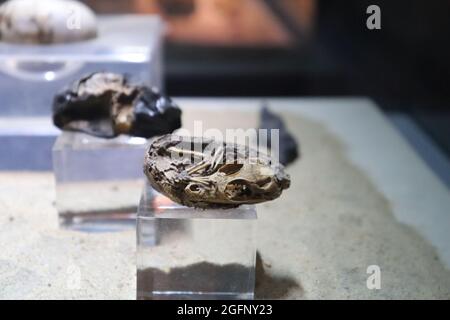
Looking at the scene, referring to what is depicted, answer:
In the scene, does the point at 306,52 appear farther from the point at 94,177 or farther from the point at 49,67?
the point at 94,177

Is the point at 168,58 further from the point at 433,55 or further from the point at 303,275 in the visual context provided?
the point at 303,275

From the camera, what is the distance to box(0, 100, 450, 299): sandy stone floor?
1702mm

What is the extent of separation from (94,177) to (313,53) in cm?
155

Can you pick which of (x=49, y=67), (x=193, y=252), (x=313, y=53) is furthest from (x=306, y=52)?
(x=193, y=252)

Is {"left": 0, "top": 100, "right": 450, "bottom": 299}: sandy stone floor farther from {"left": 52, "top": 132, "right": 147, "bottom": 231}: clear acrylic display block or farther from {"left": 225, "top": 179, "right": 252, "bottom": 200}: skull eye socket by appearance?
{"left": 225, "top": 179, "right": 252, "bottom": 200}: skull eye socket

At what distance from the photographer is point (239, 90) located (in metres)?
3.57

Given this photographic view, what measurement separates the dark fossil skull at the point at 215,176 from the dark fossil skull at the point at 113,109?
13.1 inches

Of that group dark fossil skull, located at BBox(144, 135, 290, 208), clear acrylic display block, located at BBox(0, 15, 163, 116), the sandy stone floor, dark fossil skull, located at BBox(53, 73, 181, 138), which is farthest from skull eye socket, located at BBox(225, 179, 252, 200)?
clear acrylic display block, located at BBox(0, 15, 163, 116)

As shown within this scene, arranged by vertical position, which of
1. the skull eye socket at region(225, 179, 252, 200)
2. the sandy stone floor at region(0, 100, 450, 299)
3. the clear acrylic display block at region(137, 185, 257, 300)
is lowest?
the sandy stone floor at region(0, 100, 450, 299)

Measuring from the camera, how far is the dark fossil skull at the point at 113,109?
6.61ft

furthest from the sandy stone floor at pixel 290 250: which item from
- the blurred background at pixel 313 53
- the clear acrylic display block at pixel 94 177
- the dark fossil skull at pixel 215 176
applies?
the blurred background at pixel 313 53

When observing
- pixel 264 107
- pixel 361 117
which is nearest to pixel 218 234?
pixel 264 107

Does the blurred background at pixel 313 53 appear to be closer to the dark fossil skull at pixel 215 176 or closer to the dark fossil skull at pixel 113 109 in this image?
the dark fossil skull at pixel 113 109

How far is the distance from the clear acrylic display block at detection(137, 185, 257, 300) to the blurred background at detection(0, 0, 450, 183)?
109cm
